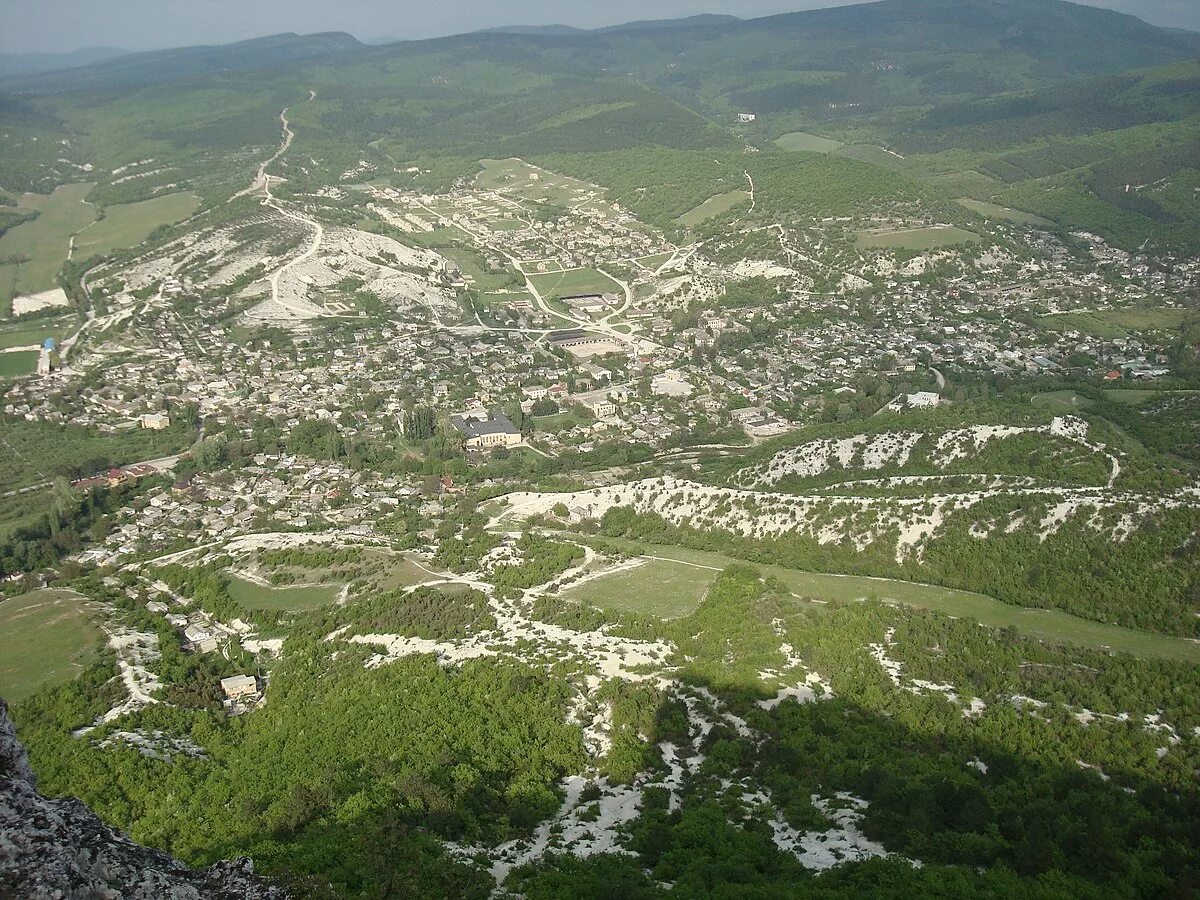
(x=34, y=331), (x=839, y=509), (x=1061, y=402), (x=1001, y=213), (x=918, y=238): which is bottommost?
(x=1061, y=402)

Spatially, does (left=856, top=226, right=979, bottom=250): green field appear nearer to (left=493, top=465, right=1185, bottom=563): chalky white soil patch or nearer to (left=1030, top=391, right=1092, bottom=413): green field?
(left=1030, top=391, right=1092, bottom=413): green field

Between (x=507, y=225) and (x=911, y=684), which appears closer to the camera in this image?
(x=911, y=684)

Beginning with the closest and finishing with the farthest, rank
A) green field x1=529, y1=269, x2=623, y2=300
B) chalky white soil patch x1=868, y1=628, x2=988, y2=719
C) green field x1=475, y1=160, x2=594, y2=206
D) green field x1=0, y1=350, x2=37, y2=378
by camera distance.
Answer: chalky white soil patch x1=868, y1=628, x2=988, y2=719 → green field x1=0, y1=350, x2=37, y2=378 → green field x1=529, y1=269, x2=623, y2=300 → green field x1=475, y1=160, x2=594, y2=206

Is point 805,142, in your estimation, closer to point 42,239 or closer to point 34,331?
point 42,239

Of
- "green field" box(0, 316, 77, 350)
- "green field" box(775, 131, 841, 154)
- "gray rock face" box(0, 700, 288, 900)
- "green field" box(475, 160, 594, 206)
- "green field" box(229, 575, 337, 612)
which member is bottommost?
"green field" box(229, 575, 337, 612)

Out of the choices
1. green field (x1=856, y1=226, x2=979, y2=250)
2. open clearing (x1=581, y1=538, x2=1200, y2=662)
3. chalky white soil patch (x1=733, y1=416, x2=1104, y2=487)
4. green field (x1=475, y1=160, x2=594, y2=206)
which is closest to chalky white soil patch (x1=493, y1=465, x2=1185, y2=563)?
open clearing (x1=581, y1=538, x2=1200, y2=662)

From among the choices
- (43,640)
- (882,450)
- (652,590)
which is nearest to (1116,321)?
(882,450)
